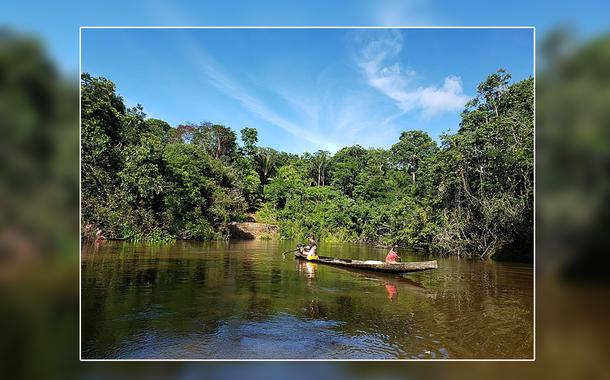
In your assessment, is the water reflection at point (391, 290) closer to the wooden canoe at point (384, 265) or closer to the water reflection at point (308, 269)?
the wooden canoe at point (384, 265)

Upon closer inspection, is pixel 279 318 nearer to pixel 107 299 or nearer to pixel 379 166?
pixel 107 299

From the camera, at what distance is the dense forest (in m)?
8.86

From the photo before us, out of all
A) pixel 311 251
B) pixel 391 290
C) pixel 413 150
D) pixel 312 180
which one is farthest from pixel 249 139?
pixel 413 150

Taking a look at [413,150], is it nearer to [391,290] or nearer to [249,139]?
[391,290]

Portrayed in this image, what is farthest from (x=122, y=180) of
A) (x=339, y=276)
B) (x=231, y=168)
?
(x=339, y=276)

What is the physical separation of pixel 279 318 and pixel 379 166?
5320mm

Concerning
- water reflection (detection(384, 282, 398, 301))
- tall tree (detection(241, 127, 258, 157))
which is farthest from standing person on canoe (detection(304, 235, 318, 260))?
tall tree (detection(241, 127, 258, 157))

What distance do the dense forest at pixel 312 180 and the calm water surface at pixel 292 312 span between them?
5.11 ft

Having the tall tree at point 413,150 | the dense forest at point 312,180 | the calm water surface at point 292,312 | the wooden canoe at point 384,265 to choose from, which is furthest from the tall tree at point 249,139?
the tall tree at point 413,150

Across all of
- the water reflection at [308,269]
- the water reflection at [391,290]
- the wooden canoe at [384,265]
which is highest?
the wooden canoe at [384,265]

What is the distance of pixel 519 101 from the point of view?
437 inches

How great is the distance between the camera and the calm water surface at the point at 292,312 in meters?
4.64

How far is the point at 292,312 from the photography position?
18.9 feet
